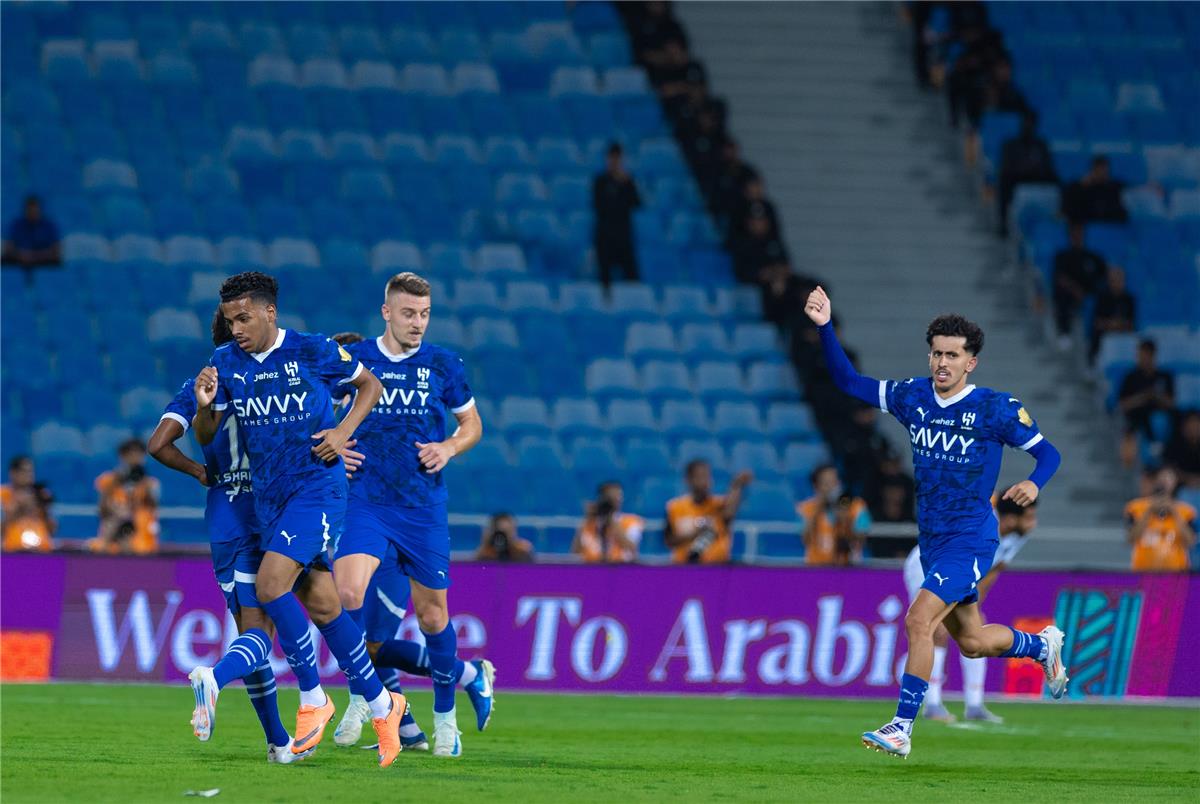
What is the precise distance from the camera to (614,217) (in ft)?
75.9

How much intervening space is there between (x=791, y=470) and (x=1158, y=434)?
4.24m

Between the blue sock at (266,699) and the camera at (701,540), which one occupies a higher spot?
the camera at (701,540)

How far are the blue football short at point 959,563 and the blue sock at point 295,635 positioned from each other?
3402mm

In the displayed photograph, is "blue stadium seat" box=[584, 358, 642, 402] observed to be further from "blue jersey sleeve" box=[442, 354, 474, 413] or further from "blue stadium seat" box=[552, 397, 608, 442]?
"blue jersey sleeve" box=[442, 354, 474, 413]

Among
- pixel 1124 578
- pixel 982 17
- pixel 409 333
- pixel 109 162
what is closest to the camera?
pixel 409 333

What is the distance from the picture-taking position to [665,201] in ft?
81.8

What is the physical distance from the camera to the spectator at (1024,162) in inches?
983

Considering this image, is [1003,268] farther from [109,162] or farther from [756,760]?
[756,760]

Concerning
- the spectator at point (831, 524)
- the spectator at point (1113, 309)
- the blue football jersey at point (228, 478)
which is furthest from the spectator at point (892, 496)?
the blue football jersey at point (228, 478)

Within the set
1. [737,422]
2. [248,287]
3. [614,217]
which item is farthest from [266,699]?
[614,217]

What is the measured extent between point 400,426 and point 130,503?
A: 7.84 metres

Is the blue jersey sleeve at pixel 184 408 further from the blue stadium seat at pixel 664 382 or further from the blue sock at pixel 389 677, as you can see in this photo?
the blue stadium seat at pixel 664 382

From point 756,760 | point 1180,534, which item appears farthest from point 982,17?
point 756,760

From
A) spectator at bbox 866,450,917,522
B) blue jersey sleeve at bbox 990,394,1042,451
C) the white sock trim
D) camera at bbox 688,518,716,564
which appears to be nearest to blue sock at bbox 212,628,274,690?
the white sock trim
